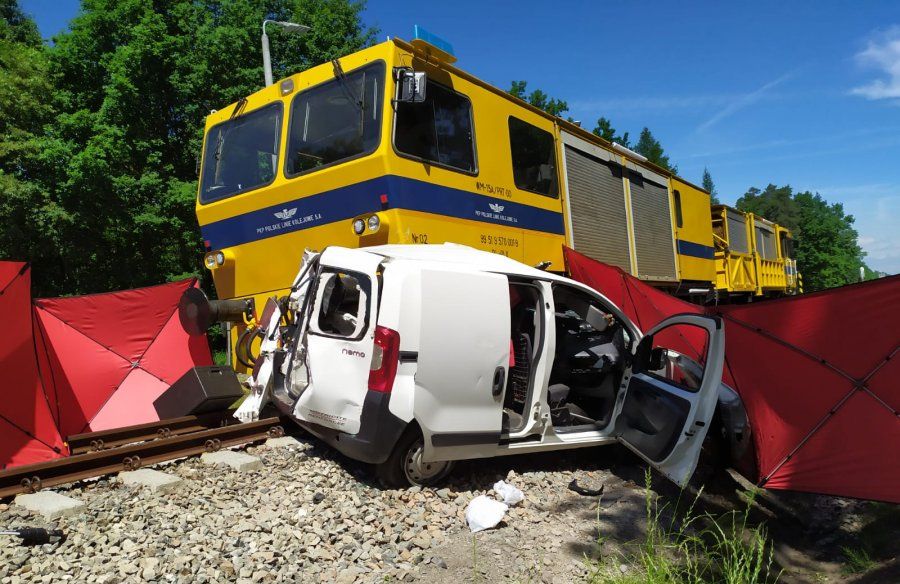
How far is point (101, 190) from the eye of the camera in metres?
14.8

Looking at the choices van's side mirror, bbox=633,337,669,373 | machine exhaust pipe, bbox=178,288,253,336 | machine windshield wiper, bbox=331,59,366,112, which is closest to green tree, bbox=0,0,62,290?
machine exhaust pipe, bbox=178,288,253,336

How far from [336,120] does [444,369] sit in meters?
3.43

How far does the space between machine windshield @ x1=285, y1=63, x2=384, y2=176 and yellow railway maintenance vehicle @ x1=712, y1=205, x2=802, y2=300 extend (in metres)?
11.1

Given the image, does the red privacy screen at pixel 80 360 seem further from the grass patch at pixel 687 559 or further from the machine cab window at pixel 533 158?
the grass patch at pixel 687 559

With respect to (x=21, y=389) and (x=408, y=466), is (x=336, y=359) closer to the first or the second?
(x=408, y=466)

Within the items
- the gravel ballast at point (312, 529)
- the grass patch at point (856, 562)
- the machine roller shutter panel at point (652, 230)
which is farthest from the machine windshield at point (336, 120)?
the machine roller shutter panel at point (652, 230)

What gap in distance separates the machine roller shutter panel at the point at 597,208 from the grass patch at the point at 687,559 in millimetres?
4760

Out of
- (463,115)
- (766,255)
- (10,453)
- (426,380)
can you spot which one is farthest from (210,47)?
(766,255)

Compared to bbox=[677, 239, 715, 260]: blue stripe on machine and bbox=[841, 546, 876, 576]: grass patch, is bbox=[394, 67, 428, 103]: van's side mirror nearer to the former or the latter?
bbox=[841, 546, 876, 576]: grass patch

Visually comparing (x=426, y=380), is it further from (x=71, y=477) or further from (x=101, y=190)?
(x=101, y=190)

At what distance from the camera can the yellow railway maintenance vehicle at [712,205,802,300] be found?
14.7m

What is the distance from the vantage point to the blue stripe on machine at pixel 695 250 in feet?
39.8

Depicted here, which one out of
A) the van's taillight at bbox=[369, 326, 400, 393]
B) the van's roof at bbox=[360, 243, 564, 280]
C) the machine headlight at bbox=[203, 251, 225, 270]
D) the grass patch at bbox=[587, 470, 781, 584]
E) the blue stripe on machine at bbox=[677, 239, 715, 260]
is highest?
the blue stripe on machine at bbox=[677, 239, 715, 260]

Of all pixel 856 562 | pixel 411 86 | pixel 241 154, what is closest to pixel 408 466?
pixel 856 562
